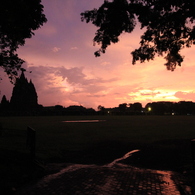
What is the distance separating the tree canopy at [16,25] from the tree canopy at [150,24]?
290cm

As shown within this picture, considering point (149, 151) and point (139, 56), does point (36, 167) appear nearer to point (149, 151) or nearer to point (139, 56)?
point (149, 151)

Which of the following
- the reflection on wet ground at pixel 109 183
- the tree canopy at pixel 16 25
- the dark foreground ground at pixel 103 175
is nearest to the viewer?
the reflection on wet ground at pixel 109 183

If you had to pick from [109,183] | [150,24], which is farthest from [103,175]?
[150,24]

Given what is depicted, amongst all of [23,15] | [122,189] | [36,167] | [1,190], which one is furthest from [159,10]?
[1,190]

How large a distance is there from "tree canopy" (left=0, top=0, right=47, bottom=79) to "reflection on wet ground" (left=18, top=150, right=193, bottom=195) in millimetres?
6799

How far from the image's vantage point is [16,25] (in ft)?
28.7

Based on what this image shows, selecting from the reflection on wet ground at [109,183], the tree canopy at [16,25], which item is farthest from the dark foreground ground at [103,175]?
the tree canopy at [16,25]

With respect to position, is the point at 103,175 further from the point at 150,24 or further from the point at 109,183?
the point at 150,24

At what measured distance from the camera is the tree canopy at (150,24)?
7723 mm

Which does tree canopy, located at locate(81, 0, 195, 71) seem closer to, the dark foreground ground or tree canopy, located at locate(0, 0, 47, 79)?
tree canopy, located at locate(0, 0, 47, 79)

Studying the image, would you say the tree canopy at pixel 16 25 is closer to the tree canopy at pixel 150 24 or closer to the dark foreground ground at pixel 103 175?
the tree canopy at pixel 150 24

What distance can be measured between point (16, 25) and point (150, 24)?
665 centimetres

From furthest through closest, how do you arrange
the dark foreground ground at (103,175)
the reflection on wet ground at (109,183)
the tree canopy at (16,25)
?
the tree canopy at (16,25), the dark foreground ground at (103,175), the reflection on wet ground at (109,183)

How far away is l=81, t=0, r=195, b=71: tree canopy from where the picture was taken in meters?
7.72
